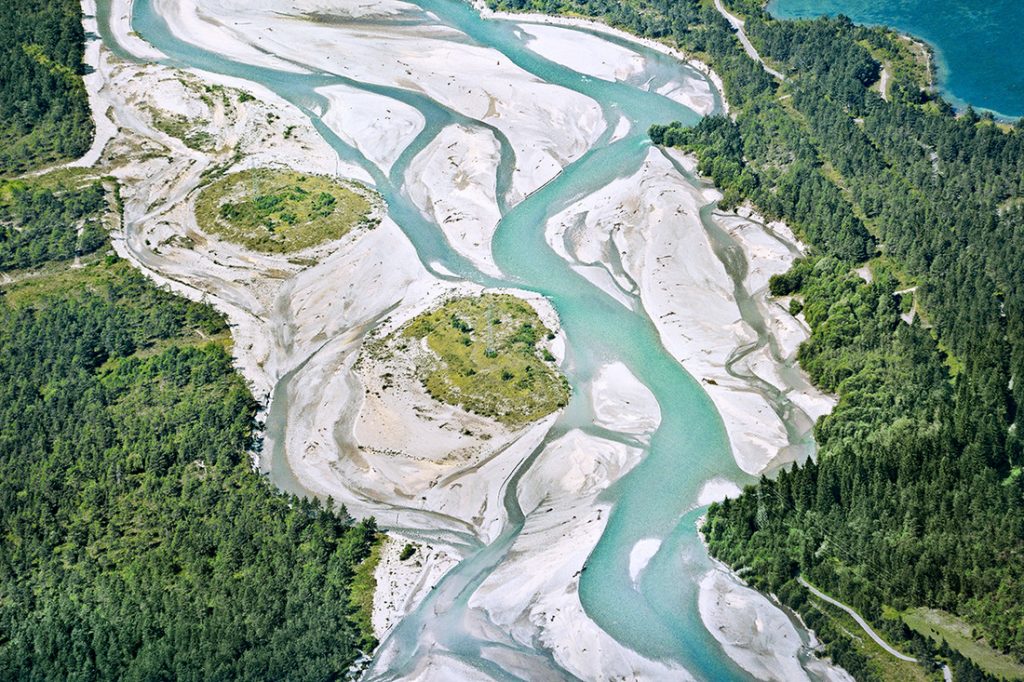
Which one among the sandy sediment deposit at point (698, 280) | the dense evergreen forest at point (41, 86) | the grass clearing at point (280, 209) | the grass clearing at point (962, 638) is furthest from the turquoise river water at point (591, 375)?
the grass clearing at point (962, 638)

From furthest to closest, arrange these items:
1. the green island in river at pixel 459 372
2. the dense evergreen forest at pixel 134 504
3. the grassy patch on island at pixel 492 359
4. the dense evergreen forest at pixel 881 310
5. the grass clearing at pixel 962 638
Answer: the grassy patch on island at pixel 492 359
the dense evergreen forest at pixel 881 310
the green island in river at pixel 459 372
the dense evergreen forest at pixel 134 504
the grass clearing at pixel 962 638

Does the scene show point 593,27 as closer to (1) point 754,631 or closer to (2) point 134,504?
(2) point 134,504

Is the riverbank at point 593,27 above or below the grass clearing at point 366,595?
above

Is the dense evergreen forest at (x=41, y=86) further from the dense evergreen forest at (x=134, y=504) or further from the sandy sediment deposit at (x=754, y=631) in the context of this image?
the sandy sediment deposit at (x=754, y=631)

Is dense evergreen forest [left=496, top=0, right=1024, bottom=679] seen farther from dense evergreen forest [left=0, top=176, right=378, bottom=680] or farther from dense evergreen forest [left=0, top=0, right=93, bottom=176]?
dense evergreen forest [left=0, top=0, right=93, bottom=176]

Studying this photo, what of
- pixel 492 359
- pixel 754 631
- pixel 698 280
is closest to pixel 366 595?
pixel 754 631

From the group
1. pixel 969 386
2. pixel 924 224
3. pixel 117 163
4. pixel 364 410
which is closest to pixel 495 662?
pixel 364 410
